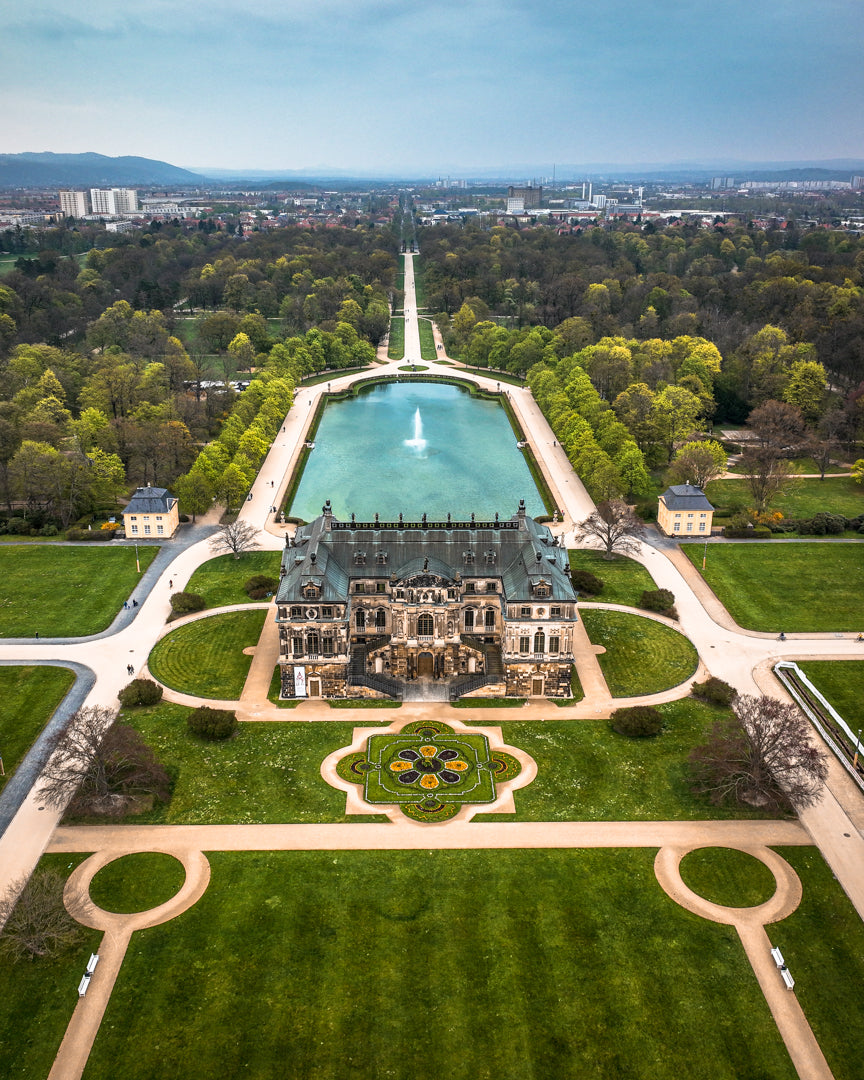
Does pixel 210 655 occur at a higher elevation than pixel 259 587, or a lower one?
lower

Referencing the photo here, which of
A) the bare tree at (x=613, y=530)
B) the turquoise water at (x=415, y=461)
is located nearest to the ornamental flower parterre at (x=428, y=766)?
the bare tree at (x=613, y=530)

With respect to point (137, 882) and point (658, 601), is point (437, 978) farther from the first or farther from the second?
point (658, 601)

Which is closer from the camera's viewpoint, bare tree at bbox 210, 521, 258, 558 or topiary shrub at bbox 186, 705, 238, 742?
topiary shrub at bbox 186, 705, 238, 742

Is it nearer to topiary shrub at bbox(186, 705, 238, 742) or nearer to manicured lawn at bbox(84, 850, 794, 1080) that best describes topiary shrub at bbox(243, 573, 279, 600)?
topiary shrub at bbox(186, 705, 238, 742)

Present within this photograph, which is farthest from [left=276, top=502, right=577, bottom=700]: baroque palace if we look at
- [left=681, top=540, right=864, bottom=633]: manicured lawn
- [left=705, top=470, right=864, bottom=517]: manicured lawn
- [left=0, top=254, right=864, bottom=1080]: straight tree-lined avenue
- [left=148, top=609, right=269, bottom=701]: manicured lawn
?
[left=705, top=470, right=864, bottom=517]: manicured lawn

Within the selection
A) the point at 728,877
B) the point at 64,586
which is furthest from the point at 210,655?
the point at 728,877

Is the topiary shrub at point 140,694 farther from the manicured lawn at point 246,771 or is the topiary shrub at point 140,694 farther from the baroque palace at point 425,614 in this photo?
the baroque palace at point 425,614
